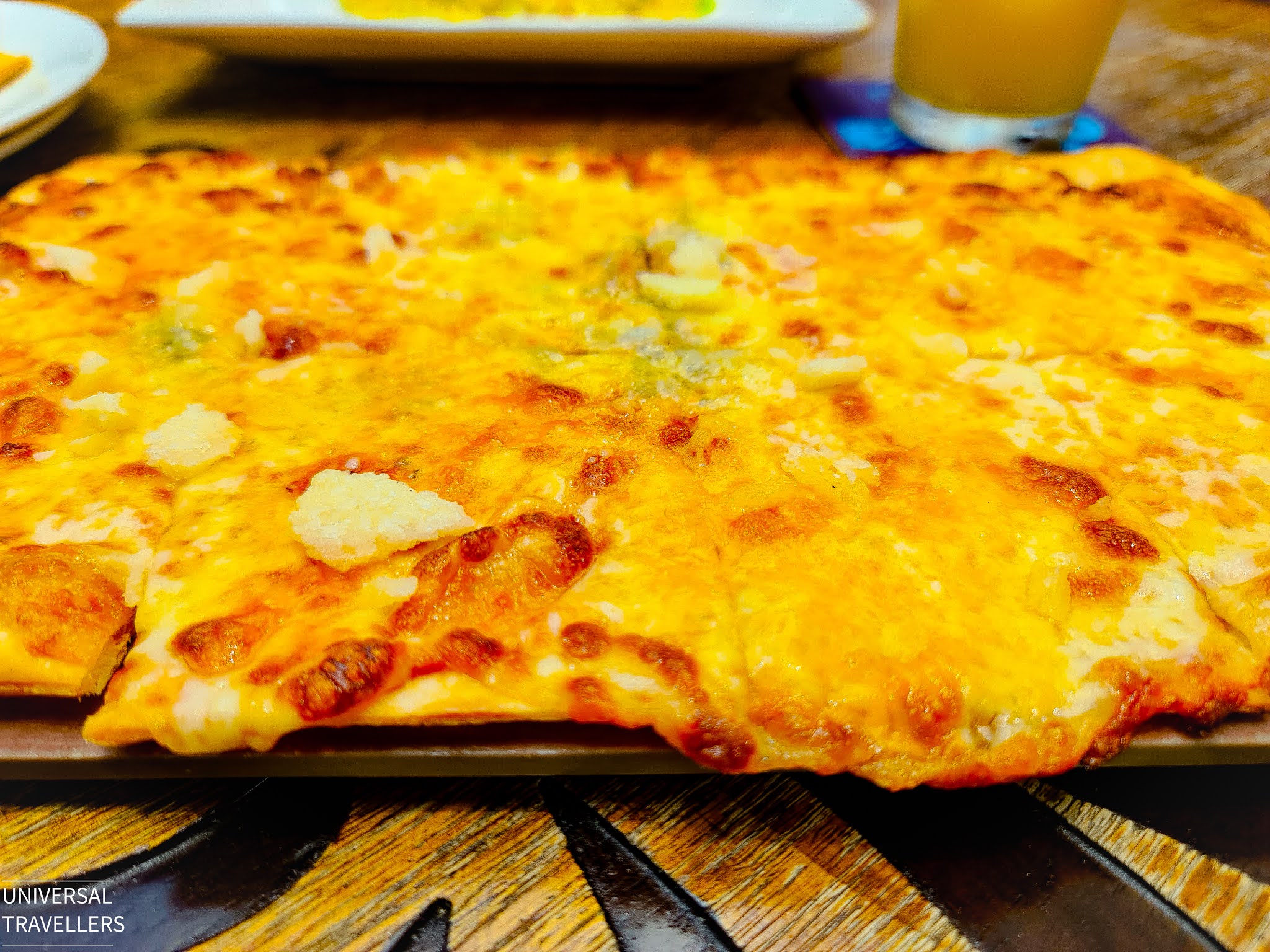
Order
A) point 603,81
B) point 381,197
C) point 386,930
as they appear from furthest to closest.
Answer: point 603,81 < point 381,197 < point 386,930

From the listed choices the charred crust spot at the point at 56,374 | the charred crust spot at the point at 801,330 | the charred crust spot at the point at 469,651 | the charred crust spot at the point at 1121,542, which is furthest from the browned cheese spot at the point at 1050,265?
the charred crust spot at the point at 56,374

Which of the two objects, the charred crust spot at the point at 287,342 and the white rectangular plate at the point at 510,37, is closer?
the charred crust spot at the point at 287,342

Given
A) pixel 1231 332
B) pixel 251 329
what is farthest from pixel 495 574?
pixel 1231 332

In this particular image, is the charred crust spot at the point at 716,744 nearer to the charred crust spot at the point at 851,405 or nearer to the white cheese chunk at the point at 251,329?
the charred crust spot at the point at 851,405

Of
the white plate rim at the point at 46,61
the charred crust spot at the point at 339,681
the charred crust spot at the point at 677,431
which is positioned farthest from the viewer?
the white plate rim at the point at 46,61

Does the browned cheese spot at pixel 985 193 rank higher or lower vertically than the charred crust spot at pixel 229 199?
lower

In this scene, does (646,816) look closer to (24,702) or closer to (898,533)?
(898,533)

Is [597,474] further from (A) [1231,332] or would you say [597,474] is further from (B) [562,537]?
(A) [1231,332]

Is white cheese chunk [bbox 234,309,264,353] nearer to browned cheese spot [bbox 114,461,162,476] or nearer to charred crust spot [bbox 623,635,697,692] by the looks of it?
browned cheese spot [bbox 114,461,162,476]

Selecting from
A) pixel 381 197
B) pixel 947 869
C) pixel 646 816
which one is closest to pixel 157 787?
pixel 646 816
